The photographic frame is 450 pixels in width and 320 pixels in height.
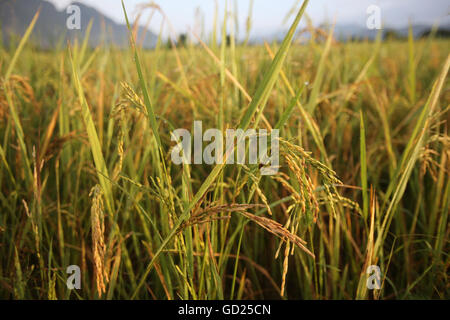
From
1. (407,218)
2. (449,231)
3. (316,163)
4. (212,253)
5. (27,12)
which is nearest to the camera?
(316,163)

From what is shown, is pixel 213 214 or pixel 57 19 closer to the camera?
pixel 213 214

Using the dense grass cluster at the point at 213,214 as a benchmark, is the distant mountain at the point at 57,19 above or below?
Answer: above

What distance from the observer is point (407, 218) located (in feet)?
3.64

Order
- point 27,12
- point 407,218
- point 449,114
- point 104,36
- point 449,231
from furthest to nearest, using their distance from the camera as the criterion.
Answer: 1. point 104,36
2. point 449,114
3. point 27,12
4. point 407,218
5. point 449,231

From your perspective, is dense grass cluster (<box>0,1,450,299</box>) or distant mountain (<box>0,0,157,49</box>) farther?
distant mountain (<box>0,0,157,49</box>)

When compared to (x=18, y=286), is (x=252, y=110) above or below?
above

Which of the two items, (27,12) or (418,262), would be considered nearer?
(418,262)

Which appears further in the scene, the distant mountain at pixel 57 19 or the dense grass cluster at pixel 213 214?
the distant mountain at pixel 57 19

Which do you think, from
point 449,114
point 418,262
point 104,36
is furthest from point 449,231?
point 104,36

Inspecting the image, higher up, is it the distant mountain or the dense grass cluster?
the distant mountain

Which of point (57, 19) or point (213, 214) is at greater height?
point (57, 19)

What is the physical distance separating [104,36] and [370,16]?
4.91 ft
